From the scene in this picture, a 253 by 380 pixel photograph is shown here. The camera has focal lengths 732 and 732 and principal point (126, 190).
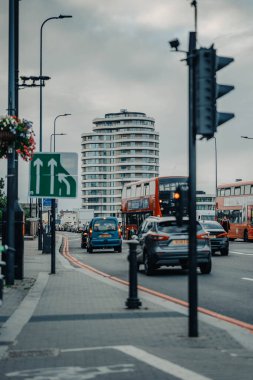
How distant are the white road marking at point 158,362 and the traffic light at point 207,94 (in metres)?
2.67

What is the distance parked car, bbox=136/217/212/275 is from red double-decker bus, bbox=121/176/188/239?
19.9m

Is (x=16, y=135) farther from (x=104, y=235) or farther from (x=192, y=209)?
(x=104, y=235)

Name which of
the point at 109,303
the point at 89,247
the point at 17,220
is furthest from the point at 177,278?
the point at 89,247

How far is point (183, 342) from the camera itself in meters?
8.51

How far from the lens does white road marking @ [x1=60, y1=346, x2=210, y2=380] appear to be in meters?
6.72

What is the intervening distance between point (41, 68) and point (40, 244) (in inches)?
403

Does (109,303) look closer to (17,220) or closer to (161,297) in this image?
(161,297)

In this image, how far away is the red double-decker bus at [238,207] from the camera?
5094 centimetres

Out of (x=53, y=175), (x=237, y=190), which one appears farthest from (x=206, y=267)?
(x=237, y=190)

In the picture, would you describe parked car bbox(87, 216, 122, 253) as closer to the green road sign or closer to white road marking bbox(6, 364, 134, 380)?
the green road sign

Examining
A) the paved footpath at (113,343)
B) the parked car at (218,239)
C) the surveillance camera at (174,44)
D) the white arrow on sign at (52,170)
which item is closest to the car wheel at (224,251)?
the parked car at (218,239)

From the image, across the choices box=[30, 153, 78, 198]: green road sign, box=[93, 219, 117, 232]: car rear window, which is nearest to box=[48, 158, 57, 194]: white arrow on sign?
box=[30, 153, 78, 198]: green road sign

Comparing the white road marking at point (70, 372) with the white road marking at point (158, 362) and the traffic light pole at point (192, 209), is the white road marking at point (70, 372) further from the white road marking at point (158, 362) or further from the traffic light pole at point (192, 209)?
the traffic light pole at point (192, 209)

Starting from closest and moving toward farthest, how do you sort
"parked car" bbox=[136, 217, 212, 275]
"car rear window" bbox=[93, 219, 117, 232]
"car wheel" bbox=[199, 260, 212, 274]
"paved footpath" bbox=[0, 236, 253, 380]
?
"paved footpath" bbox=[0, 236, 253, 380] → "parked car" bbox=[136, 217, 212, 275] → "car wheel" bbox=[199, 260, 212, 274] → "car rear window" bbox=[93, 219, 117, 232]
